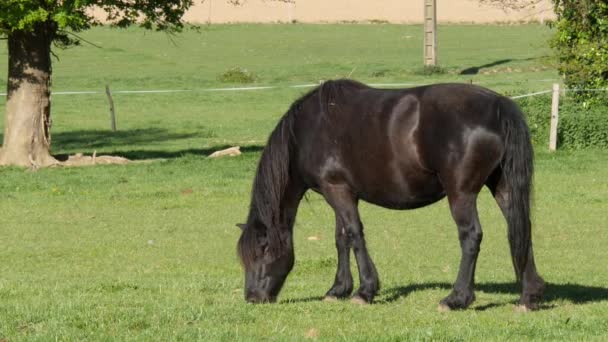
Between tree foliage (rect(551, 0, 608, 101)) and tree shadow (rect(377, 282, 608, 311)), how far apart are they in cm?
967

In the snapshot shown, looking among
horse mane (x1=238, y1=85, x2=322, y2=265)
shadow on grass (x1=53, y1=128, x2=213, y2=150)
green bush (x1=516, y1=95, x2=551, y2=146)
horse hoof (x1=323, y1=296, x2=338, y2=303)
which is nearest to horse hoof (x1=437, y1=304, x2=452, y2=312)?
horse hoof (x1=323, y1=296, x2=338, y2=303)

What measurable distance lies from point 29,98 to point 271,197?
14.3 metres

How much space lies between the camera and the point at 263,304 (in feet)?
28.9

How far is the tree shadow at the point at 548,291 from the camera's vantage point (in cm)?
956

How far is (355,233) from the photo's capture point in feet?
30.1

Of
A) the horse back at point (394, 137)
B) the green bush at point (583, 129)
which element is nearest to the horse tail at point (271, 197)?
the horse back at point (394, 137)

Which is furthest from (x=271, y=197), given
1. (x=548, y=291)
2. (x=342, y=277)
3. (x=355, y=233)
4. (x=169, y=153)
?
(x=169, y=153)

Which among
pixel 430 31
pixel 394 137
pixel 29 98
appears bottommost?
pixel 430 31

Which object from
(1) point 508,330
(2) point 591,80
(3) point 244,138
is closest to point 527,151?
(1) point 508,330

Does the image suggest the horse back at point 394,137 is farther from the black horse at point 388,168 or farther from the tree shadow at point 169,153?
the tree shadow at point 169,153

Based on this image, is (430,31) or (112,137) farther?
(430,31)

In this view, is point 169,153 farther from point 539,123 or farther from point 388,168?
point 388,168

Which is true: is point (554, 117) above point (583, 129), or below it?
above

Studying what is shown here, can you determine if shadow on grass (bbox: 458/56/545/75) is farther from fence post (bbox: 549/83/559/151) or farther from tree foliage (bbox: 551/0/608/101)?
fence post (bbox: 549/83/559/151)
